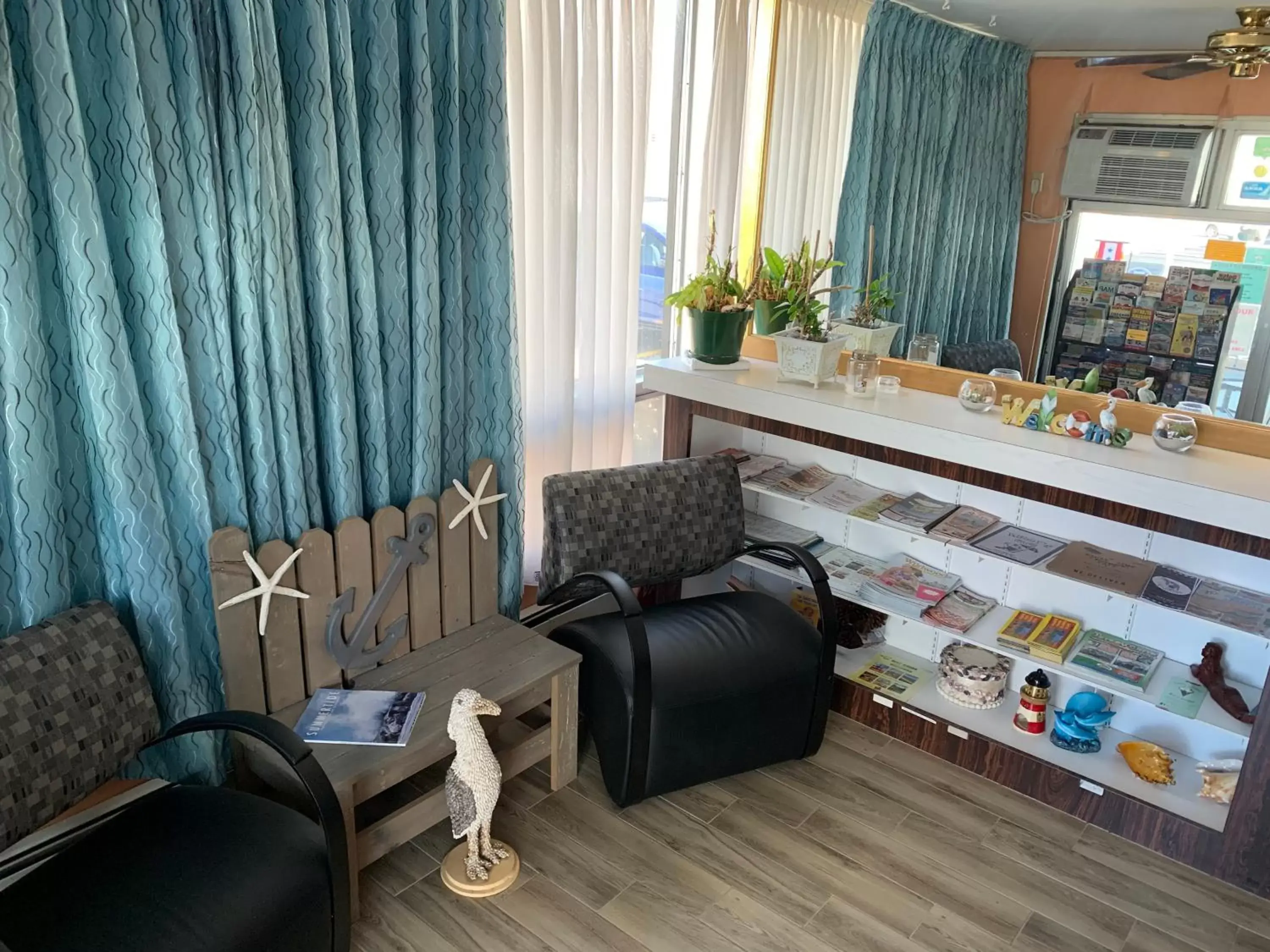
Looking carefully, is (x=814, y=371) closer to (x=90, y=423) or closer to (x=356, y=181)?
(x=356, y=181)

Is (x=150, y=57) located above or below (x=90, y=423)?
above

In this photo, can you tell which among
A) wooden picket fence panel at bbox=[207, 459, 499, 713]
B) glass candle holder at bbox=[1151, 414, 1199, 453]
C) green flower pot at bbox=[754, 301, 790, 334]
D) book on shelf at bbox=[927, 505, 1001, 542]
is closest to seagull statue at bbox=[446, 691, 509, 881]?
wooden picket fence panel at bbox=[207, 459, 499, 713]

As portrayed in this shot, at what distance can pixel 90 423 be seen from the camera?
1.71 metres

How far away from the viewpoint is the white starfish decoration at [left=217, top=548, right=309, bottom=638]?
191 cm

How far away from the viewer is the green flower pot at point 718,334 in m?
2.83

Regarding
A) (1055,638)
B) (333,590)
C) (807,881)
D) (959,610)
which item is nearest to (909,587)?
(959,610)

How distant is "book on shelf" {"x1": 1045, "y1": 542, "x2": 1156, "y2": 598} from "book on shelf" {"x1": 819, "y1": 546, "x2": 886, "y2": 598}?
0.54 meters

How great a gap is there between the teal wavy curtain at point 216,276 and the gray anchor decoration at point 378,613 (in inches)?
5.2

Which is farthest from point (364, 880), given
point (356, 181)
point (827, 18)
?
point (827, 18)

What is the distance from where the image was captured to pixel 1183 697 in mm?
2268

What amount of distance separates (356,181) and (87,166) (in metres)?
0.55

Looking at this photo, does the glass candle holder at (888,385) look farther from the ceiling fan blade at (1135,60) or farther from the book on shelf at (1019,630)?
the ceiling fan blade at (1135,60)

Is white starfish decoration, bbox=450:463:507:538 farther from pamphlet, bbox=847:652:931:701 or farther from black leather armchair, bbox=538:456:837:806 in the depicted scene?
pamphlet, bbox=847:652:931:701

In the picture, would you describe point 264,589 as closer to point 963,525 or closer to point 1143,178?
point 963,525
